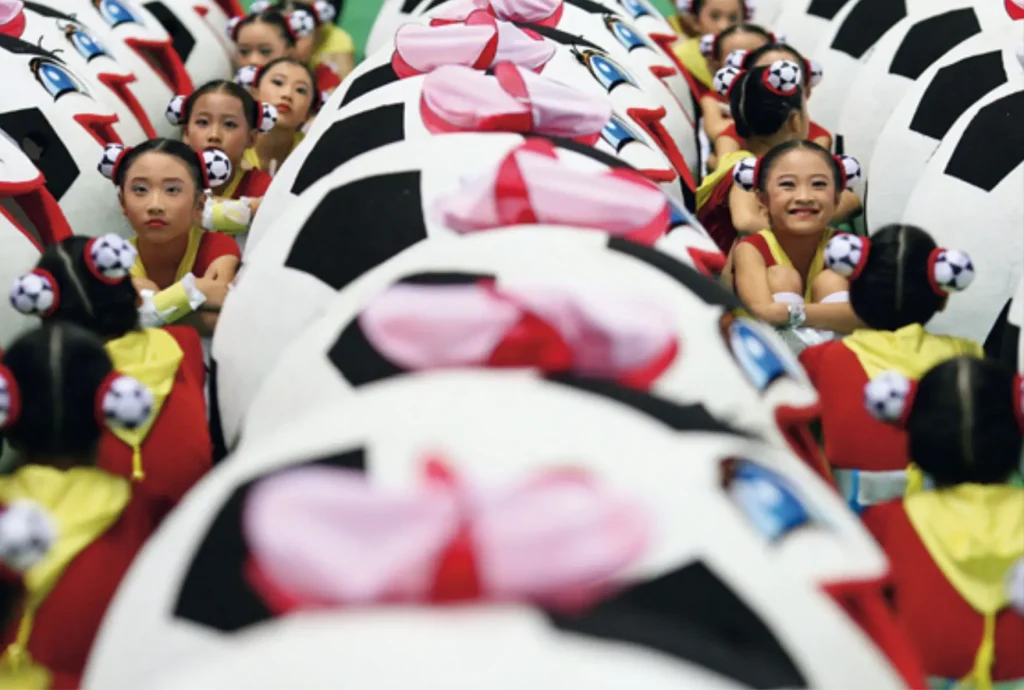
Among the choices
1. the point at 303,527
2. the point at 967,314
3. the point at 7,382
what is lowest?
the point at 967,314

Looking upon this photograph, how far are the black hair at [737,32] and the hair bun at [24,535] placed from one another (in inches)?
119

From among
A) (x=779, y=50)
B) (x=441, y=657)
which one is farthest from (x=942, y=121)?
(x=441, y=657)

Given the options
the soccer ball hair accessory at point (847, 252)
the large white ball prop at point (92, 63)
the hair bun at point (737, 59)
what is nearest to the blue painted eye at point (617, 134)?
the soccer ball hair accessory at point (847, 252)

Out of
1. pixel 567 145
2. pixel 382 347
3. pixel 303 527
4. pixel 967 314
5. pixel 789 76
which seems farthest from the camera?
pixel 789 76

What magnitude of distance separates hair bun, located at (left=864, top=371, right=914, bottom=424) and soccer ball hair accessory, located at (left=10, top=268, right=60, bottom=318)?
1.11 metres

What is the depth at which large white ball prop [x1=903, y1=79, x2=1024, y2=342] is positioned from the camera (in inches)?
101

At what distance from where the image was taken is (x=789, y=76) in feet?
11.4

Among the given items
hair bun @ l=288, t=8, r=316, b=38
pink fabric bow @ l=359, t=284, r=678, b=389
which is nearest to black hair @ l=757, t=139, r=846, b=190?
pink fabric bow @ l=359, t=284, r=678, b=389

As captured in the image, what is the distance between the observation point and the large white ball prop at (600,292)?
1536 mm

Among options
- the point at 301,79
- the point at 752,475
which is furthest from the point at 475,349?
the point at 301,79

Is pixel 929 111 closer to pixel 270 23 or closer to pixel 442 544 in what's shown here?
pixel 270 23

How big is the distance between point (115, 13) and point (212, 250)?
3.94 ft

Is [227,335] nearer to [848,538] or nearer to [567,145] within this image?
[567,145]

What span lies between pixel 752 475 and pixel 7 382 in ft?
3.22
